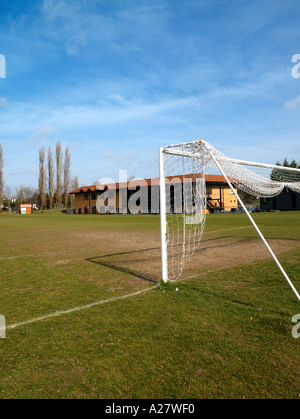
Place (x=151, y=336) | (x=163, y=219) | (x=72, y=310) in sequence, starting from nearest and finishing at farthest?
(x=151, y=336)
(x=72, y=310)
(x=163, y=219)

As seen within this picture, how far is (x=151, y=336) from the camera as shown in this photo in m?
3.82

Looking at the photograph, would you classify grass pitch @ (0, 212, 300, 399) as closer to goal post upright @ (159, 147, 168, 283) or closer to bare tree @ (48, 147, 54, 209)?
goal post upright @ (159, 147, 168, 283)

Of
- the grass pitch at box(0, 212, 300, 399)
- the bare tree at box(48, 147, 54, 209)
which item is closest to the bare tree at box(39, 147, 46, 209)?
the bare tree at box(48, 147, 54, 209)

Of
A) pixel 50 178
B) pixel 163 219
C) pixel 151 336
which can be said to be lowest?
pixel 151 336

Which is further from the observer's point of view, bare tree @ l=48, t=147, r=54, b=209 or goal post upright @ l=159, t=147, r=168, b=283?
bare tree @ l=48, t=147, r=54, b=209

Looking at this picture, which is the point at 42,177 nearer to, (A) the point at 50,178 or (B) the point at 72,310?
(A) the point at 50,178

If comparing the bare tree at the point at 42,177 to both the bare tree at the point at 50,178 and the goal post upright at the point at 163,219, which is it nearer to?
the bare tree at the point at 50,178

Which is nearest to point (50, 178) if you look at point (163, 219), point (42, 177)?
point (42, 177)

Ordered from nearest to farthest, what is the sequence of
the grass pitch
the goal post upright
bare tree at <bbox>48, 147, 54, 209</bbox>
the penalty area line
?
the grass pitch → the penalty area line → the goal post upright → bare tree at <bbox>48, 147, 54, 209</bbox>

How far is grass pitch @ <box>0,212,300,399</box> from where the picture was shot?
9.23 feet

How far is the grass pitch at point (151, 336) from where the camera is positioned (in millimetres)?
2814

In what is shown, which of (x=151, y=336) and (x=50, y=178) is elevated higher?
(x=50, y=178)

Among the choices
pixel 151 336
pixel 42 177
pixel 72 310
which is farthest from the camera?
pixel 42 177

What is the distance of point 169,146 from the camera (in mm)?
6336
